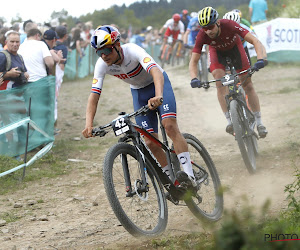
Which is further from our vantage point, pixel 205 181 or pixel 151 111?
pixel 205 181

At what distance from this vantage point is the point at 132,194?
459 cm

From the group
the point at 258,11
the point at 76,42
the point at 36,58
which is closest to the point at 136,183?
the point at 36,58

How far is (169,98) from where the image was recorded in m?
5.41

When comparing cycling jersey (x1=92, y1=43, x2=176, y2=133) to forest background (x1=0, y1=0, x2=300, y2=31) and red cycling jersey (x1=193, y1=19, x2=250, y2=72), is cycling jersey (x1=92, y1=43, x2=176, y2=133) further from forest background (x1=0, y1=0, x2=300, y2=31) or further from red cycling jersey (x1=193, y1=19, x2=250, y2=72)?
forest background (x1=0, y1=0, x2=300, y2=31)

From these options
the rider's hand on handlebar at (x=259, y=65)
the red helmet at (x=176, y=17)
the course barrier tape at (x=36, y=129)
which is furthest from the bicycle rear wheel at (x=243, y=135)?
the red helmet at (x=176, y=17)

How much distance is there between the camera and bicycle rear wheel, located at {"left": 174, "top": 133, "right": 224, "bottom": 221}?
220 inches

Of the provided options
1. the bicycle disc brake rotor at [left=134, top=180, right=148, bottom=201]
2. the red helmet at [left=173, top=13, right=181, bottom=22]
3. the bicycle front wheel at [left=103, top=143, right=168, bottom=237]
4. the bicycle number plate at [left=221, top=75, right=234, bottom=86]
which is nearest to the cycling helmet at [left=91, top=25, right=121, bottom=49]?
the bicycle front wheel at [left=103, top=143, right=168, bottom=237]

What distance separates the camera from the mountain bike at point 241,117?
23.6 feet

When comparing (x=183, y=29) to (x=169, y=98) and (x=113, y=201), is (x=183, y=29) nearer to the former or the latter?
(x=169, y=98)

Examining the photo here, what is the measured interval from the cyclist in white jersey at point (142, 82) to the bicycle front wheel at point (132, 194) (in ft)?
1.58

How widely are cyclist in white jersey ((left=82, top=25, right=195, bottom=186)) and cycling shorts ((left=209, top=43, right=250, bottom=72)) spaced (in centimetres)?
264

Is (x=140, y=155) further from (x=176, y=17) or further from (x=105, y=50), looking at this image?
(x=176, y=17)

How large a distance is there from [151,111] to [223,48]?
9.08 ft

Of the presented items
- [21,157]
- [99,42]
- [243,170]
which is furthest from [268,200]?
[21,157]
